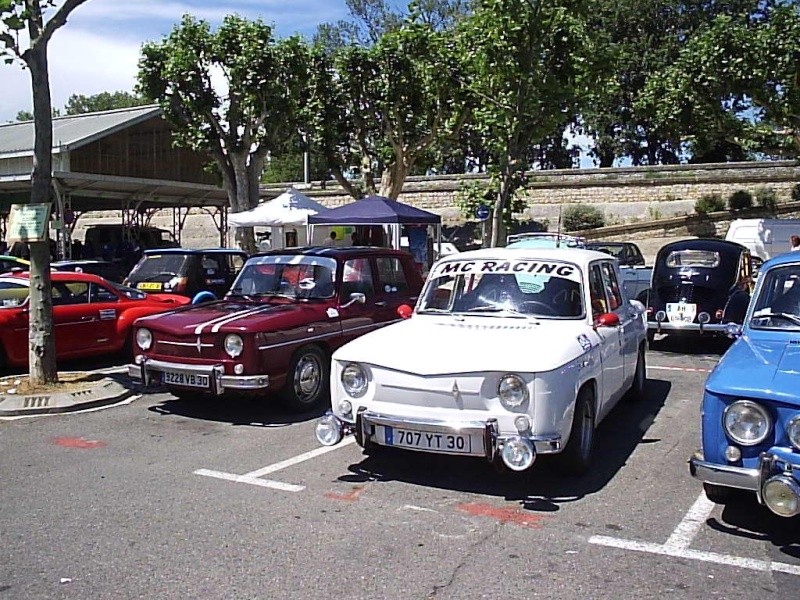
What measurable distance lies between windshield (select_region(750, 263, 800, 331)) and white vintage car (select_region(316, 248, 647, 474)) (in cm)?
112

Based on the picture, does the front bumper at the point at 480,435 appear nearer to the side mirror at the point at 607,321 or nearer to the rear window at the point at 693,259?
the side mirror at the point at 607,321

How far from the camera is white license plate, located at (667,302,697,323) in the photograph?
12.4 metres

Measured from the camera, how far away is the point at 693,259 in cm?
1299

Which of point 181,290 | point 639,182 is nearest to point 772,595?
point 181,290

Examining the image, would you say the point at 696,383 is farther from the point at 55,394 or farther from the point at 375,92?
the point at 375,92

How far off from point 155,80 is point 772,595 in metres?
23.8

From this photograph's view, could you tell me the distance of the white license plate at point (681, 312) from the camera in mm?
12391

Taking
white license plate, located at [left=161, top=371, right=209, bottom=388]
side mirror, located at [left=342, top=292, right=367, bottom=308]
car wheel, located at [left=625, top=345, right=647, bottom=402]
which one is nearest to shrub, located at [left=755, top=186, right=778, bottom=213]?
car wheel, located at [left=625, top=345, right=647, bottom=402]

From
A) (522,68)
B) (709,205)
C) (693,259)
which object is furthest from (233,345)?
(709,205)

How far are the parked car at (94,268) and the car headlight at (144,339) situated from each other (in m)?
6.56

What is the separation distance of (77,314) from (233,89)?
14.6 m

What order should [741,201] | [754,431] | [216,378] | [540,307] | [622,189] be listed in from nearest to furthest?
[754,431] < [540,307] < [216,378] < [741,201] < [622,189]

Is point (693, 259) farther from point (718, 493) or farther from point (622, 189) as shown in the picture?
point (622, 189)

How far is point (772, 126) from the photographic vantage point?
2611 cm
